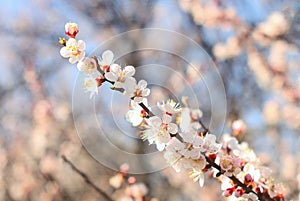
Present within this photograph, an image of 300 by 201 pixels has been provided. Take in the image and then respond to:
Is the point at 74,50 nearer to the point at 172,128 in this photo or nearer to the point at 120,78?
the point at 120,78

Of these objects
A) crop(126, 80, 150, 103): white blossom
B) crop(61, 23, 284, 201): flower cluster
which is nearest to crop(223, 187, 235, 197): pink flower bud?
crop(61, 23, 284, 201): flower cluster

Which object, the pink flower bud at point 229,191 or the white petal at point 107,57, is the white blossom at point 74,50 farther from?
the pink flower bud at point 229,191

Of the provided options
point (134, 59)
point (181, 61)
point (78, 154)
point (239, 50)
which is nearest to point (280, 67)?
point (239, 50)

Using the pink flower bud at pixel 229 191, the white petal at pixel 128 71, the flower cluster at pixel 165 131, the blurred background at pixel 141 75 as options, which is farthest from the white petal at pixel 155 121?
the blurred background at pixel 141 75

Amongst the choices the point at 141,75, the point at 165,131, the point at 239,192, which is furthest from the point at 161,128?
the point at 141,75

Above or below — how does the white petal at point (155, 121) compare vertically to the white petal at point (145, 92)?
below
